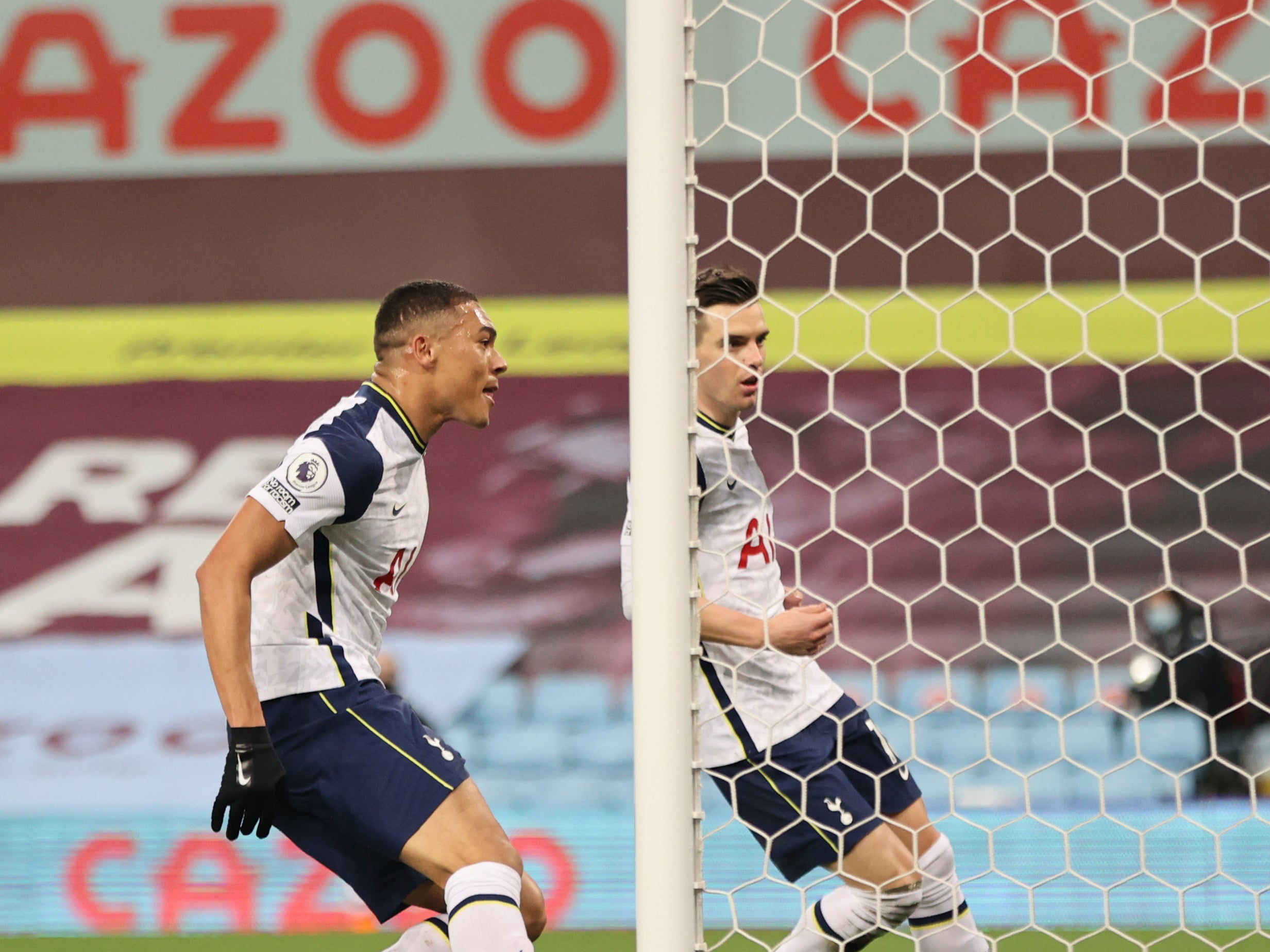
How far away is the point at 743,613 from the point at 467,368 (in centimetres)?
60

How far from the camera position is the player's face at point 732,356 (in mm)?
2156

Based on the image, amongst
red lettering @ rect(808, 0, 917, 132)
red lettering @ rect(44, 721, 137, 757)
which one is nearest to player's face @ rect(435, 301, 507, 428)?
red lettering @ rect(808, 0, 917, 132)

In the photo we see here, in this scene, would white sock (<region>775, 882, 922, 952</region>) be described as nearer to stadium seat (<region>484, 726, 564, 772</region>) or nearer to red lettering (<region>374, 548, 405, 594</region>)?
red lettering (<region>374, 548, 405, 594</region>)

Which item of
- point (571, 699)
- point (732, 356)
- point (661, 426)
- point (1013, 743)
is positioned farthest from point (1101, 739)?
point (661, 426)

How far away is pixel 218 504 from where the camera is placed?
4922mm

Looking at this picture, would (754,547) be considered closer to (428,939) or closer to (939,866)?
(939,866)

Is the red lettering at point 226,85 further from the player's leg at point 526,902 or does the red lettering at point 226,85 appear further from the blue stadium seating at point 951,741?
the player's leg at point 526,902

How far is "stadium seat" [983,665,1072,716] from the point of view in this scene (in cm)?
452

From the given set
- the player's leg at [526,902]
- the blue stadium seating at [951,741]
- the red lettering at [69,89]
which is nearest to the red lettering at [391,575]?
the player's leg at [526,902]

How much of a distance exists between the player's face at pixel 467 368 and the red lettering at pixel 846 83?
2624mm

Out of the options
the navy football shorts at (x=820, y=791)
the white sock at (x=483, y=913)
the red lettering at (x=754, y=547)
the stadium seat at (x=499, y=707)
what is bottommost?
the stadium seat at (x=499, y=707)

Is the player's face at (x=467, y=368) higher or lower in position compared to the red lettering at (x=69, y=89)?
higher

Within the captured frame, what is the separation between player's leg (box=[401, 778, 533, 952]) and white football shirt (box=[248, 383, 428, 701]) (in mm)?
253

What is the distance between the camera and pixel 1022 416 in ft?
15.0
